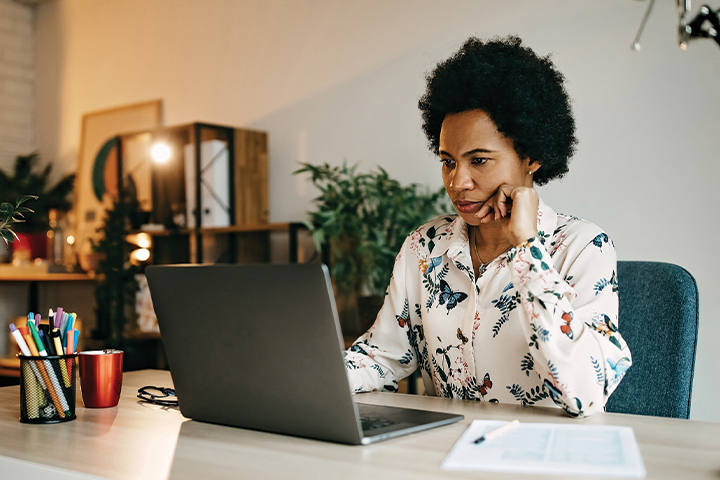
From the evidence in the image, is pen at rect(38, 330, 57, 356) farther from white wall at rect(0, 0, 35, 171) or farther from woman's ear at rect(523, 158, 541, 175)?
white wall at rect(0, 0, 35, 171)

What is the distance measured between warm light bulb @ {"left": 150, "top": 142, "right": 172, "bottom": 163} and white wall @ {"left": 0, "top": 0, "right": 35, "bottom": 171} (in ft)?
4.98

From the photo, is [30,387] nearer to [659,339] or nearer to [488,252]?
[488,252]

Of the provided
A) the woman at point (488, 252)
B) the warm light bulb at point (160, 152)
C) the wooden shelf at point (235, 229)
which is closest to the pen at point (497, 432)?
the woman at point (488, 252)

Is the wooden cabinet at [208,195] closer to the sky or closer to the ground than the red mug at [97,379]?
closer to the sky

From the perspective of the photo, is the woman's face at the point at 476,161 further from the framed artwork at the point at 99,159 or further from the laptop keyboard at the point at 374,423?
the framed artwork at the point at 99,159

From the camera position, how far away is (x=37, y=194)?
399 cm

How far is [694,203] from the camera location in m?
2.08

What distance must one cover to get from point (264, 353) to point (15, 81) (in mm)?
4098

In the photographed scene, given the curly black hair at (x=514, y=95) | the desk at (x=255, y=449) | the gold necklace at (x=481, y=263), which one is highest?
the curly black hair at (x=514, y=95)

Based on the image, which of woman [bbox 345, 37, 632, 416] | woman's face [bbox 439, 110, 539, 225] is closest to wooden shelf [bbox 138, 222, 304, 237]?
woman [bbox 345, 37, 632, 416]

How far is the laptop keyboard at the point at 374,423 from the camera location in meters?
0.91

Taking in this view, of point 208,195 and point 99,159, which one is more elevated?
point 99,159

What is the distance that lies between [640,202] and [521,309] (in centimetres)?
124

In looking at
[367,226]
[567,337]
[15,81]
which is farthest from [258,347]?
[15,81]
